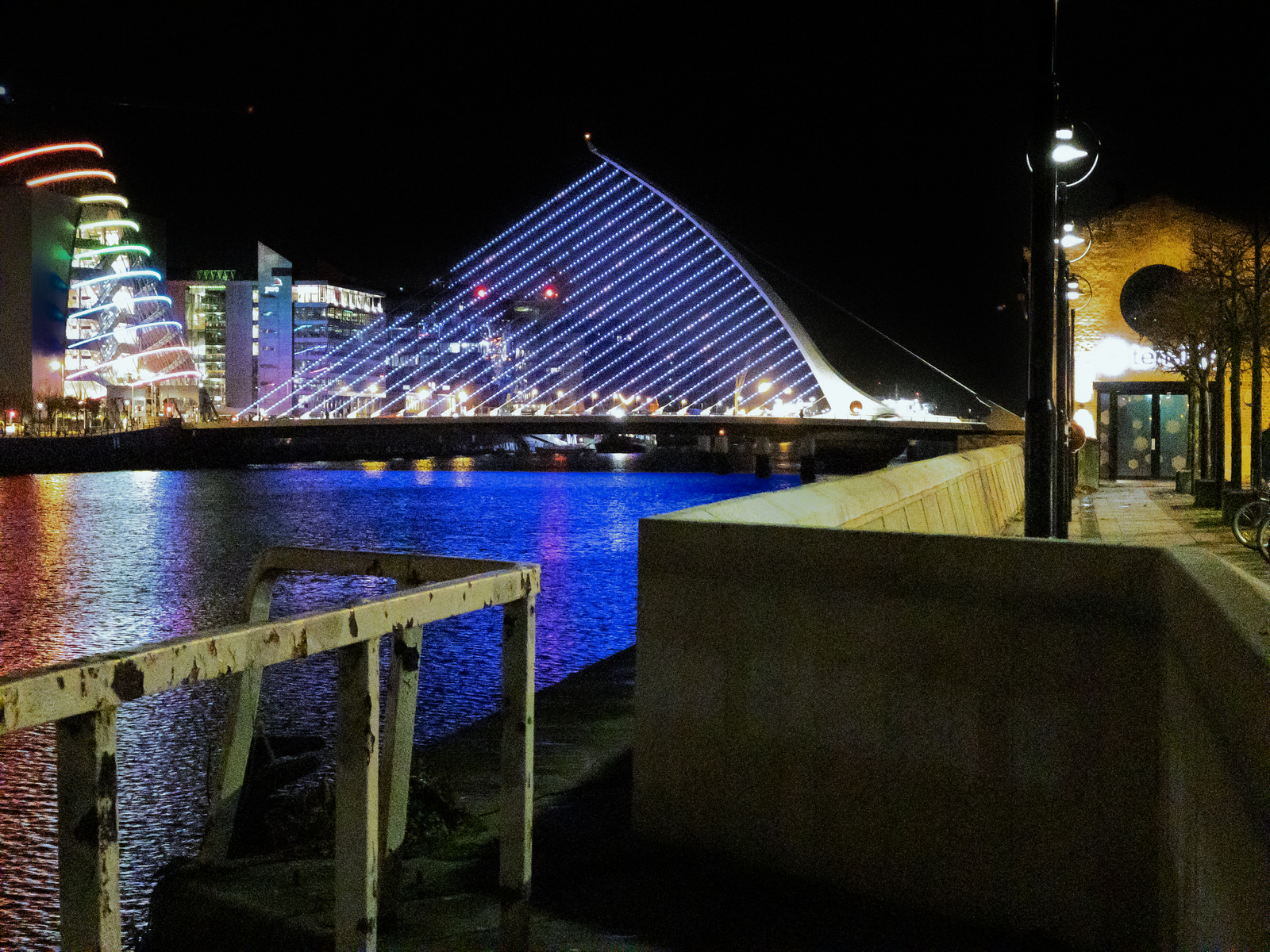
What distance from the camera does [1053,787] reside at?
4125 mm

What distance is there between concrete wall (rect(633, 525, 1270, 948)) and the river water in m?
1.70

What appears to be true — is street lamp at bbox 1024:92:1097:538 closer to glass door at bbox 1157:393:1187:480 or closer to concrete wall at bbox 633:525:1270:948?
concrete wall at bbox 633:525:1270:948

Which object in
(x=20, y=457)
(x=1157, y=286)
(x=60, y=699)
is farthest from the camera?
(x=20, y=457)

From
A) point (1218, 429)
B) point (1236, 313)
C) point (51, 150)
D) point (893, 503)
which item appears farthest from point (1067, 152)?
point (51, 150)

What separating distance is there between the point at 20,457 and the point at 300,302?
249 ft

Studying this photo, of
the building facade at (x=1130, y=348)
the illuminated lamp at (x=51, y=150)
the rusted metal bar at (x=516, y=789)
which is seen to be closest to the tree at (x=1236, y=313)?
the building facade at (x=1130, y=348)

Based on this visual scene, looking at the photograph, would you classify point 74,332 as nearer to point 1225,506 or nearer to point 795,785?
point 1225,506

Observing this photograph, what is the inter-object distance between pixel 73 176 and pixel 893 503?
102 m

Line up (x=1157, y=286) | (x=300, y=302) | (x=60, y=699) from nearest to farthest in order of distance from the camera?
(x=60, y=699) < (x=1157, y=286) < (x=300, y=302)

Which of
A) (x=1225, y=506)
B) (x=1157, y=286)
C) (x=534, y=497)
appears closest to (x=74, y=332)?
(x=534, y=497)

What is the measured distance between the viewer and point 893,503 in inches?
358

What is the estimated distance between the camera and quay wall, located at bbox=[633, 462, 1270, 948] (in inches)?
156

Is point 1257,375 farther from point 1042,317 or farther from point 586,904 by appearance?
point 586,904

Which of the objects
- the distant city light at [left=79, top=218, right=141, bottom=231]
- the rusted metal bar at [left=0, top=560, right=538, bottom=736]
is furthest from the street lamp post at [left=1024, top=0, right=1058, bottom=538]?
the distant city light at [left=79, top=218, right=141, bottom=231]
